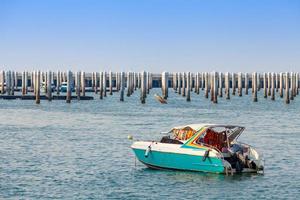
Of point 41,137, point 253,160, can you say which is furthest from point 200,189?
point 41,137

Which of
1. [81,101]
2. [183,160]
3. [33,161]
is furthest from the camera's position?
[81,101]

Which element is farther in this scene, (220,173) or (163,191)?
(220,173)

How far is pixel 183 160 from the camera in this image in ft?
110

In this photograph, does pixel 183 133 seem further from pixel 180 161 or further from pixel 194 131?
pixel 180 161

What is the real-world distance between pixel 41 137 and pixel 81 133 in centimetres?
422

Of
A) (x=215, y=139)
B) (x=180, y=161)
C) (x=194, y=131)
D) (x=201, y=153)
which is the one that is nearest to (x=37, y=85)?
(x=194, y=131)

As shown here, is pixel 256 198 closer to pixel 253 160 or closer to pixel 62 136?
pixel 253 160

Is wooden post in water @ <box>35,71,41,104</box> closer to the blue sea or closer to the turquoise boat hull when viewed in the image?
the blue sea

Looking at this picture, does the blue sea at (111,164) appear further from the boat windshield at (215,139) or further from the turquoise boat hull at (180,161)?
the boat windshield at (215,139)

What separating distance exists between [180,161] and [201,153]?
1.07 metres

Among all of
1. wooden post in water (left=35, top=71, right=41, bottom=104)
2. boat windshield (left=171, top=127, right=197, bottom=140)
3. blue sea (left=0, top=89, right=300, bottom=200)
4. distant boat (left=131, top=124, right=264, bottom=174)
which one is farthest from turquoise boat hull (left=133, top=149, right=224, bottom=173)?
wooden post in water (left=35, top=71, right=41, bottom=104)

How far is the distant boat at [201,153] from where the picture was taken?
32.8 meters

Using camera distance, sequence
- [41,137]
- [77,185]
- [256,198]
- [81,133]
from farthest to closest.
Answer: [81,133], [41,137], [77,185], [256,198]

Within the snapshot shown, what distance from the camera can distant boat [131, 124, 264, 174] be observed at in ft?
108
